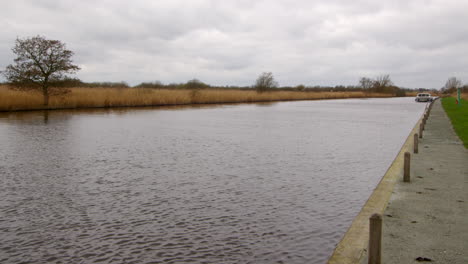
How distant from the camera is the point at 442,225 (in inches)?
241

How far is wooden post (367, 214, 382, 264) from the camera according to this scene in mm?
4305

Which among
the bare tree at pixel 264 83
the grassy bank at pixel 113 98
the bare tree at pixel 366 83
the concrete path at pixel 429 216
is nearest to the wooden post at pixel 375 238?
the concrete path at pixel 429 216

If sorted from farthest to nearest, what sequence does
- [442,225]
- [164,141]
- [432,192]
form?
[164,141] → [432,192] → [442,225]

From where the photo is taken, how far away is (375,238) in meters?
4.41

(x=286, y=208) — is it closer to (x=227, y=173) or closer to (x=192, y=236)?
(x=192, y=236)

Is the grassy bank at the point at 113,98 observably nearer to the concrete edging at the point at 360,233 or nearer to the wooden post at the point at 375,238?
the concrete edging at the point at 360,233

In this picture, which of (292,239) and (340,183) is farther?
(340,183)

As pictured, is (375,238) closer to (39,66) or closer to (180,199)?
(180,199)

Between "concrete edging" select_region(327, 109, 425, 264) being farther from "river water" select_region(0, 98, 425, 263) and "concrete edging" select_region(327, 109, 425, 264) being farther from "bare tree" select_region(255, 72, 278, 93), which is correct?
"bare tree" select_region(255, 72, 278, 93)

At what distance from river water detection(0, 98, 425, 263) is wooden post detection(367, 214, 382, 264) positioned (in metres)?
1.04

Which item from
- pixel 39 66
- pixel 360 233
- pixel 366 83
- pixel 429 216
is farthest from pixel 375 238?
pixel 366 83

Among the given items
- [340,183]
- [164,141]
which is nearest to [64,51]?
[164,141]

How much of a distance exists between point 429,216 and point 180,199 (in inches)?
178

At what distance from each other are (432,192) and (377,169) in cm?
333
